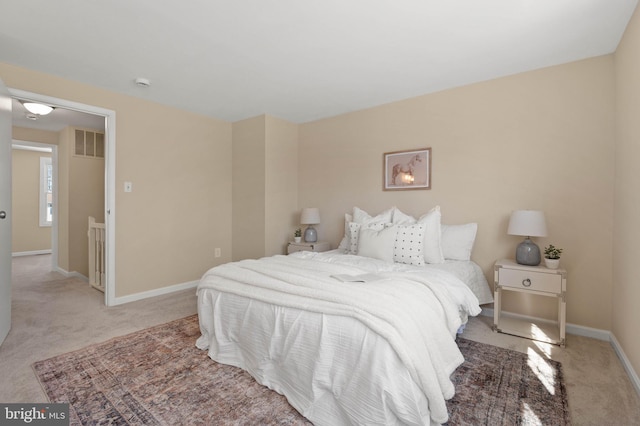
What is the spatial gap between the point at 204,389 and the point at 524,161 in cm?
326

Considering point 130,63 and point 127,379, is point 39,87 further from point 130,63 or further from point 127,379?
point 127,379

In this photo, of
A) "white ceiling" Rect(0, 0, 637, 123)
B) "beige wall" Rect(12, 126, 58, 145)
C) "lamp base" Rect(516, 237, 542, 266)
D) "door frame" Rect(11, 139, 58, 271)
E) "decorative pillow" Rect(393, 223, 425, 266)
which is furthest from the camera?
"door frame" Rect(11, 139, 58, 271)

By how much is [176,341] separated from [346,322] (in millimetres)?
1695

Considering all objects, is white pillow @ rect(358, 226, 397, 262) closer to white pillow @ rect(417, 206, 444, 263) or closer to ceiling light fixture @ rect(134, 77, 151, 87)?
white pillow @ rect(417, 206, 444, 263)

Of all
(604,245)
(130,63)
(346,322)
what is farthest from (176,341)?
(604,245)

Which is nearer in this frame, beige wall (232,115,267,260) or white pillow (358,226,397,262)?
white pillow (358,226,397,262)

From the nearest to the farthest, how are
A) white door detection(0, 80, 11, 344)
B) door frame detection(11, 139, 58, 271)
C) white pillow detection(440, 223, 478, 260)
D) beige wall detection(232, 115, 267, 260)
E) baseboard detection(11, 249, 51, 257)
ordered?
1. white door detection(0, 80, 11, 344)
2. white pillow detection(440, 223, 478, 260)
3. beige wall detection(232, 115, 267, 260)
4. door frame detection(11, 139, 58, 271)
5. baseboard detection(11, 249, 51, 257)

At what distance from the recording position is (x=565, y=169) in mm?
2717

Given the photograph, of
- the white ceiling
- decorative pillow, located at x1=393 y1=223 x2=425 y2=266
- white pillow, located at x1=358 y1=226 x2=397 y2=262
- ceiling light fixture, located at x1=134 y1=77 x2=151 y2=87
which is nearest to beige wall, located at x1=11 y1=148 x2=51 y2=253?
the white ceiling

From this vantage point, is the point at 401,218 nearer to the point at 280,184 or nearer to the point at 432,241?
the point at 432,241

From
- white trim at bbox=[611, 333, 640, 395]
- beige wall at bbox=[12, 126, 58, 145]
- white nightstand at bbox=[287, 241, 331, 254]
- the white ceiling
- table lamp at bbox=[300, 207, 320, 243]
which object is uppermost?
the white ceiling

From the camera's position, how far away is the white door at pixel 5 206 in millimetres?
2389

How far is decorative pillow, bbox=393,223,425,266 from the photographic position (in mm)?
2793

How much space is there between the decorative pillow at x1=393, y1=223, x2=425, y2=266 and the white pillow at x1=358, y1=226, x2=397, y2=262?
6 cm
